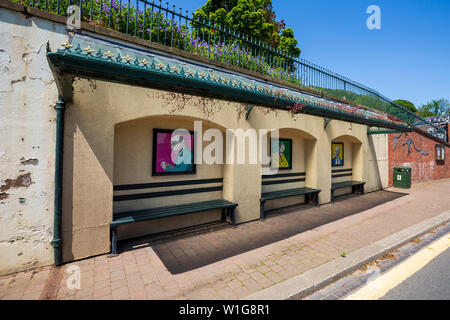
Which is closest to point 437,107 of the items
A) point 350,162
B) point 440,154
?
point 440,154

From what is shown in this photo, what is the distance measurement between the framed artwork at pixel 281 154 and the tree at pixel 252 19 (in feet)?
35.6

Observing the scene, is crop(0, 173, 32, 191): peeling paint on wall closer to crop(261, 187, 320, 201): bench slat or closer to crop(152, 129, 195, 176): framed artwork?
crop(152, 129, 195, 176): framed artwork

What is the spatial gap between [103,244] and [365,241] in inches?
209

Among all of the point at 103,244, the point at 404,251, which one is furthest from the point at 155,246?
the point at 404,251

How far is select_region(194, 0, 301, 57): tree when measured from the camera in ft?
51.7

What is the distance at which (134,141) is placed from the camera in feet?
14.9

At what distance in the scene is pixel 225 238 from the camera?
463 centimetres

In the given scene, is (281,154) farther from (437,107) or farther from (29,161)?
(437,107)

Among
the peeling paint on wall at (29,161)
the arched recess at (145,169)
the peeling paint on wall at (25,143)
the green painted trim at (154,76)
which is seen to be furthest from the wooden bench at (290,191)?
the peeling paint on wall at (29,161)

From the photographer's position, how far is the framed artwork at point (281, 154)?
22.3 feet

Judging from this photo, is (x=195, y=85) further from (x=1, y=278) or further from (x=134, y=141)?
(x=1, y=278)

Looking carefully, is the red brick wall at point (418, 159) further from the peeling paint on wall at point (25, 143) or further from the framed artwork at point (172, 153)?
the peeling paint on wall at point (25, 143)

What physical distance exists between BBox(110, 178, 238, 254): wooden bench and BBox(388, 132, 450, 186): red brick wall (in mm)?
10530

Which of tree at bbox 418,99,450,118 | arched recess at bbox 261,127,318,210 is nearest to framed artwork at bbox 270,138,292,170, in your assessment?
arched recess at bbox 261,127,318,210
